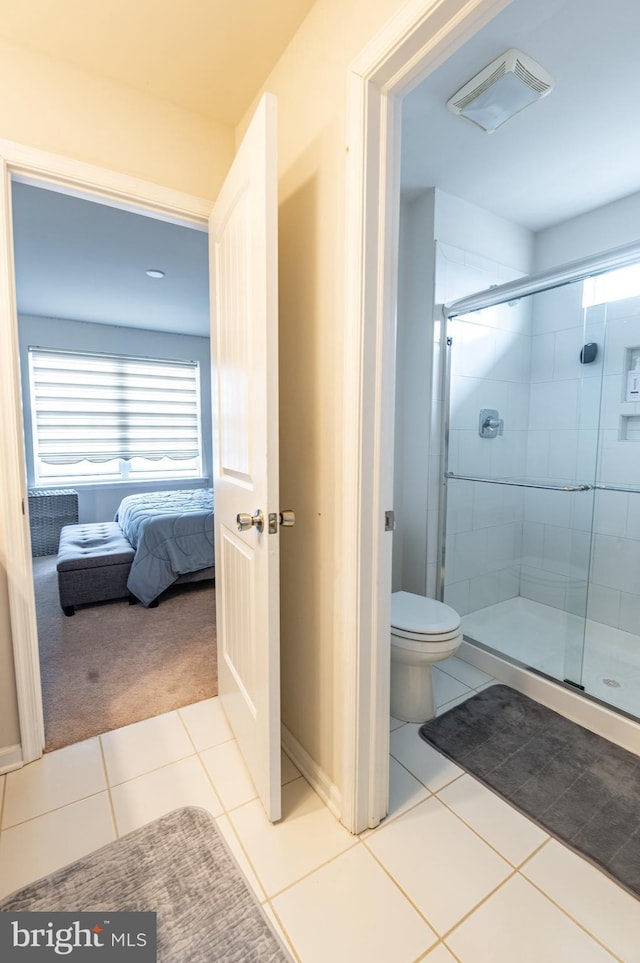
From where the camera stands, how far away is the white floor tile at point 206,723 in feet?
5.50

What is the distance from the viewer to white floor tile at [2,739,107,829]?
137cm

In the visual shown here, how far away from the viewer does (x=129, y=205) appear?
1558 millimetres

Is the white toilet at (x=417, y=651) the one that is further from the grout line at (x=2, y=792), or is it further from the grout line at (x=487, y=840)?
the grout line at (x=2, y=792)

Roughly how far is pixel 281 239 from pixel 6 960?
2.04 m

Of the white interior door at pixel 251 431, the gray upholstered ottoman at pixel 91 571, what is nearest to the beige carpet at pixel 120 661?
the gray upholstered ottoman at pixel 91 571

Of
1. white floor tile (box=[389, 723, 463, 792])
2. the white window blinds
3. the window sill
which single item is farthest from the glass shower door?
the white window blinds

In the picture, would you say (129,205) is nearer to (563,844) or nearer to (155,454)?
(563,844)

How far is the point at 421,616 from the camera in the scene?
1.79 metres

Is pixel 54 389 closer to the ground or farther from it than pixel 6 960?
farther from it

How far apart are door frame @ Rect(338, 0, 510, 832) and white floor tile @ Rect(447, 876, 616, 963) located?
0.34 m

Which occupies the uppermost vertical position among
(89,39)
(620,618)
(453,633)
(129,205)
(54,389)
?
(89,39)

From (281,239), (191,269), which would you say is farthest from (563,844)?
(191,269)

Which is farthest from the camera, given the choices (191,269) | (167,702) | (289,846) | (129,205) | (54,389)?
(54,389)

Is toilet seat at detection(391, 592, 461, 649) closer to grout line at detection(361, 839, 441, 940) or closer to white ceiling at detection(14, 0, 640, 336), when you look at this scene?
grout line at detection(361, 839, 441, 940)
